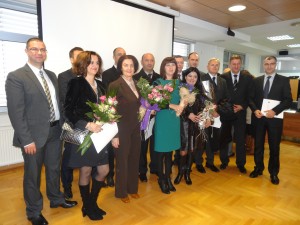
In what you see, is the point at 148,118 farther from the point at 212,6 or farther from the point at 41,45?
the point at 212,6

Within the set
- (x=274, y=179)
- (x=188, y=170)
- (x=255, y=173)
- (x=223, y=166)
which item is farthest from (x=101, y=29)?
(x=274, y=179)

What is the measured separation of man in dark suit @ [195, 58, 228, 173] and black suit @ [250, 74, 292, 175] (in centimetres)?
45

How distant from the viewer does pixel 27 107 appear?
6.66ft

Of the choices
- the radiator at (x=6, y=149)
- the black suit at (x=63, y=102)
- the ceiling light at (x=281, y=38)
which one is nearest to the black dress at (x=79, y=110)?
the black suit at (x=63, y=102)

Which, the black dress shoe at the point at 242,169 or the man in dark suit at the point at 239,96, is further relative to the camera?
the black dress shoe at the point at 242,169

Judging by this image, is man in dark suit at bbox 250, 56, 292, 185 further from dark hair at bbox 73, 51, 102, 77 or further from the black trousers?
dark hair at bbox 73, 51, 102, 77

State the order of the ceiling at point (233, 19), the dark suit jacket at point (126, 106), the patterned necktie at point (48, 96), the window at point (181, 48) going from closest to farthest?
the patterned necktie at point (48, 96), the dark suit jacket at point (126, 106), the ceiling at point (233, 19), the window at point (181, 48)

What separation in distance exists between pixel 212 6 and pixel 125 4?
1.68m

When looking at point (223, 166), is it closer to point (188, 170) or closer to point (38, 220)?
point (188, 170)

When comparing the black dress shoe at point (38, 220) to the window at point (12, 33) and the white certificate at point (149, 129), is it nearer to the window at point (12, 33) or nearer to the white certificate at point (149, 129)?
the white certificate at point (149, 129)

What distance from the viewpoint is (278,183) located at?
10.8 ft

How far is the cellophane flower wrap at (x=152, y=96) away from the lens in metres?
2.42

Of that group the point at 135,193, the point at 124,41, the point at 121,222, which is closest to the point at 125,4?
the point at 124,41

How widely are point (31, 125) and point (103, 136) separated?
0.64 metres
